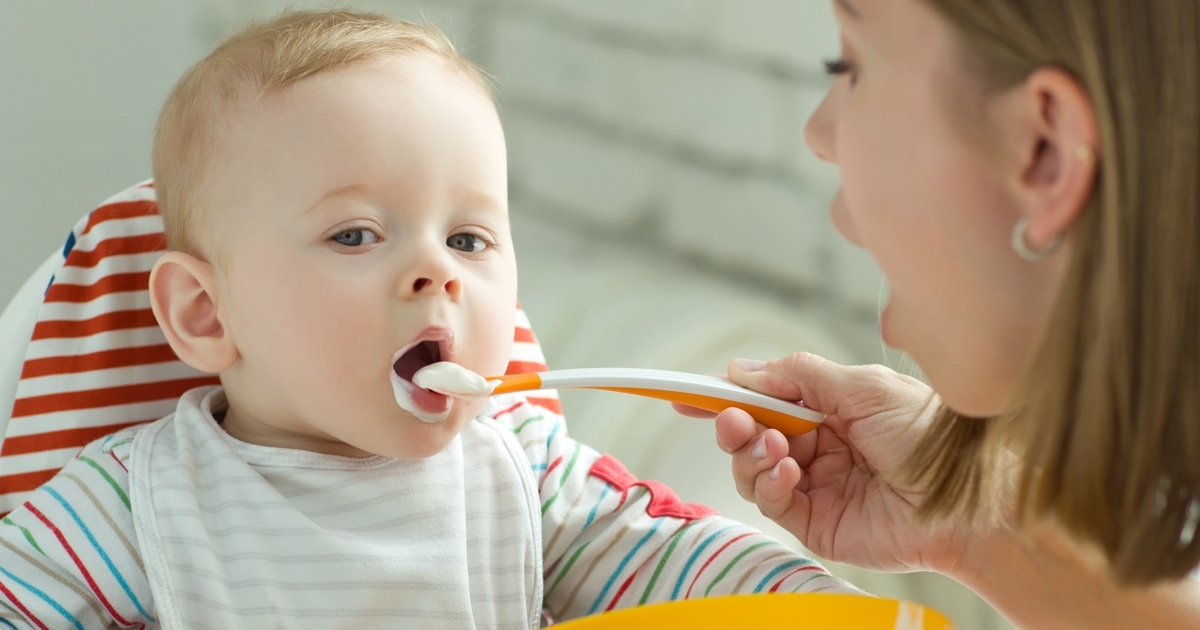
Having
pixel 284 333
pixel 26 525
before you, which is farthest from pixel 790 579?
pixel 26 525

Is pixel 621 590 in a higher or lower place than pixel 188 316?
lower

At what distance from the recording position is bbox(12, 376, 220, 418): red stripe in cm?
93

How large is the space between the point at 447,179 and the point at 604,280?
2.88 ft

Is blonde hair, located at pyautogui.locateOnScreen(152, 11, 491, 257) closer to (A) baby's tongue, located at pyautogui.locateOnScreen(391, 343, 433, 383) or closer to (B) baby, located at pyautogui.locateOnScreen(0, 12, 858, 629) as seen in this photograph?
(B) baby, located at pyautogui.locateOnScreen(0, 12, 858, 629)

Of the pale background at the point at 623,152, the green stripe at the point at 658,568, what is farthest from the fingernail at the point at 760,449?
the pale background at the point at 623,152

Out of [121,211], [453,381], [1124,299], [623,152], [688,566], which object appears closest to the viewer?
[1124,299]

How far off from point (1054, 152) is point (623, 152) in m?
1.34

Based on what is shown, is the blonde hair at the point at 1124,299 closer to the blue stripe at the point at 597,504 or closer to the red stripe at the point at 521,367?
the blue stripe at the point at 597,504

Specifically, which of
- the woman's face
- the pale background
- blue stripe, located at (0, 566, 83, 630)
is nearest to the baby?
blue stripe, located at (0, 566, 83, 630)

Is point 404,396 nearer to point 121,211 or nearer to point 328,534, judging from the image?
point 328,534

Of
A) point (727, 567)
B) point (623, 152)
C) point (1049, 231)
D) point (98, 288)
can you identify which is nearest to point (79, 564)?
point (98, 288)

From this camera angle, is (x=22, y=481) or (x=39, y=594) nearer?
(x=39, y=594)

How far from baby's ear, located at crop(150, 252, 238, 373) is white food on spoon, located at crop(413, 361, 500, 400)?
18 centimetres

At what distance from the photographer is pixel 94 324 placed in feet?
3.15
